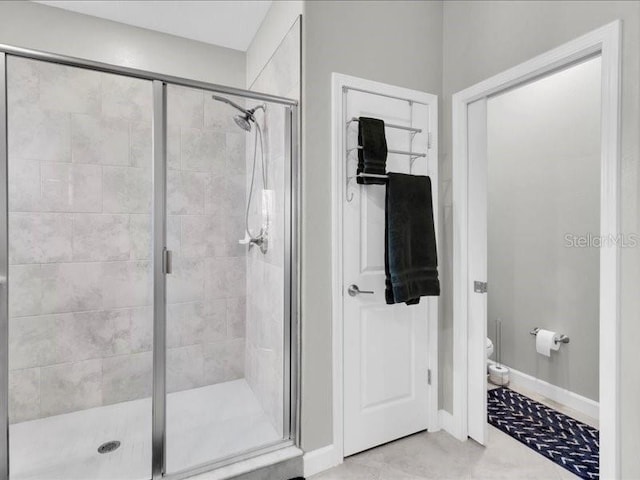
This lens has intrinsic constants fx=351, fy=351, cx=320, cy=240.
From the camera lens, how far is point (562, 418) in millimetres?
2309

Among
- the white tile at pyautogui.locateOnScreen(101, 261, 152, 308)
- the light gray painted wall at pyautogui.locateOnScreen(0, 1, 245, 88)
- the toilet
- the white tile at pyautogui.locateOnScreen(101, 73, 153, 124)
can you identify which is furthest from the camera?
the toilet

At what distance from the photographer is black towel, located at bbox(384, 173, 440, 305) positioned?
1.86 metres

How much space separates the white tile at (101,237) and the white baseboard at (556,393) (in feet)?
10.00

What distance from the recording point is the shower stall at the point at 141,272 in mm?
1634

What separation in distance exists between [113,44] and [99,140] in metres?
0.71

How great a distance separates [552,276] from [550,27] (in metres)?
1.67

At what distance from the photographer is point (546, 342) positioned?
8.23 feet

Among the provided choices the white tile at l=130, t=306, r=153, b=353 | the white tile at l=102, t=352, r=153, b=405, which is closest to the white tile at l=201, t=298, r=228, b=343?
the white tile at l=130, t=306, r=153, b=353

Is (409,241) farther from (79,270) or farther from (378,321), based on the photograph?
(79,270)

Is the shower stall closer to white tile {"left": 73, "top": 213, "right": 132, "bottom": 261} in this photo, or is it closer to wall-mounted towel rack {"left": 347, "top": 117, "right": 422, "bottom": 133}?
white tile {"left": 73, "top": 213, "right": 132, "bottom": 261}

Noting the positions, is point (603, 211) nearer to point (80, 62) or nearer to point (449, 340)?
point (449, 340)

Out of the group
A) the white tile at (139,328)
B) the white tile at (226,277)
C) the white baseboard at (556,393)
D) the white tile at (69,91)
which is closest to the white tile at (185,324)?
the white tile at (226,277)

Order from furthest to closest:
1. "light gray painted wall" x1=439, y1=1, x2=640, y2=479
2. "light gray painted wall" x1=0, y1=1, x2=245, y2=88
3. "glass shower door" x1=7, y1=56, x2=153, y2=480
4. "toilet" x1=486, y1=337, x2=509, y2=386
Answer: "toilet" x1=486, y1=337, x2=509, y2=386
"light gray painted wall" x1=0, y1=1, x2=245, y2=88
"glass shower door" x1=7, y1=56, x2=153, y2=480
"light gray painted wall" x1=439, y1=1, x2=640, y2=479

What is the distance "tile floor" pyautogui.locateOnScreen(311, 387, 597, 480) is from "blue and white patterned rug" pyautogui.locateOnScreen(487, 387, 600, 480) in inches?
3.1
